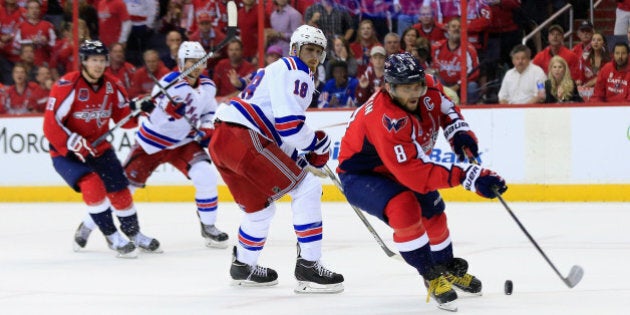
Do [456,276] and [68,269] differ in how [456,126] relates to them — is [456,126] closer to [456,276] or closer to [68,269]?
[456,276]

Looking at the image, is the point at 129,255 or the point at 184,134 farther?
the point at 184,134

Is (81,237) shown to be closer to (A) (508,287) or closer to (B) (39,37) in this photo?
(A) (508,287)

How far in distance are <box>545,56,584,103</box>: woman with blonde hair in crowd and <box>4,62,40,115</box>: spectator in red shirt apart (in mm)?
4520

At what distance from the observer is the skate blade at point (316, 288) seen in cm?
505

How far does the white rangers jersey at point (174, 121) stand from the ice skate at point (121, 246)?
752 mm

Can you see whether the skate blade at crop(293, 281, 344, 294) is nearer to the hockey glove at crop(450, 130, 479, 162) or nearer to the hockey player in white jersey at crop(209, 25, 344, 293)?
the hockey player in white jersey at crop(209, 25, 344, 293)

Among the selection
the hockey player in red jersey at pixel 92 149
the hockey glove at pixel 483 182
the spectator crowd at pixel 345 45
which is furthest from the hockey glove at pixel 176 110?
the hockey glove at pixel 483 182

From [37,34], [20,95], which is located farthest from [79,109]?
[37,34]

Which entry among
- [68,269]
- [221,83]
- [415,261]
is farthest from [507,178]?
[415,261]

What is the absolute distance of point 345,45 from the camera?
9734mm

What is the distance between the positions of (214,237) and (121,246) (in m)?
0.64

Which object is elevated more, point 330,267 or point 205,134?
point 205,134

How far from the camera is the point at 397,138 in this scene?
4.41m

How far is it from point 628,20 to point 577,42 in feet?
1.60
